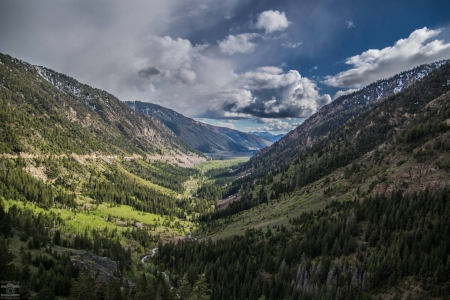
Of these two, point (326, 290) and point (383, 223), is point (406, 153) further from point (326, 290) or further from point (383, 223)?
point (326, 290)

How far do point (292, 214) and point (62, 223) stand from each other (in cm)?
15261

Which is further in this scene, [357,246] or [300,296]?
[357,246]

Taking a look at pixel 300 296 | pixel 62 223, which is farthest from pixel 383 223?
pixel 62 223

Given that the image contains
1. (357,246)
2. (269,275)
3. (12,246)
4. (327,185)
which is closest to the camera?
(12,246)

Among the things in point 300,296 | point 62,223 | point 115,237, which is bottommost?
point 300,296

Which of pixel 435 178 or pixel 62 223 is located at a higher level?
pixel 435 178

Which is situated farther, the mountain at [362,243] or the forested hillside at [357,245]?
the forested hillside at [357,245]

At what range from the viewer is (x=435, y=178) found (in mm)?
110000

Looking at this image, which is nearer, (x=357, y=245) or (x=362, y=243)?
(x=357, y=245)

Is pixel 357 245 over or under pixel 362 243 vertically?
under

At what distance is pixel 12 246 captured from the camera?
7112 cm

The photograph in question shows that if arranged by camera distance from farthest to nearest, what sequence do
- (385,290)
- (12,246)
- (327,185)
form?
(327,185) < (385,290) < (12,246)

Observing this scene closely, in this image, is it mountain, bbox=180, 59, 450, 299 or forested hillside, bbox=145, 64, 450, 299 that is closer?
mountain, bbox=180, 59, 450, 299

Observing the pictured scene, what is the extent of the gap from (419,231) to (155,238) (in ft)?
527
